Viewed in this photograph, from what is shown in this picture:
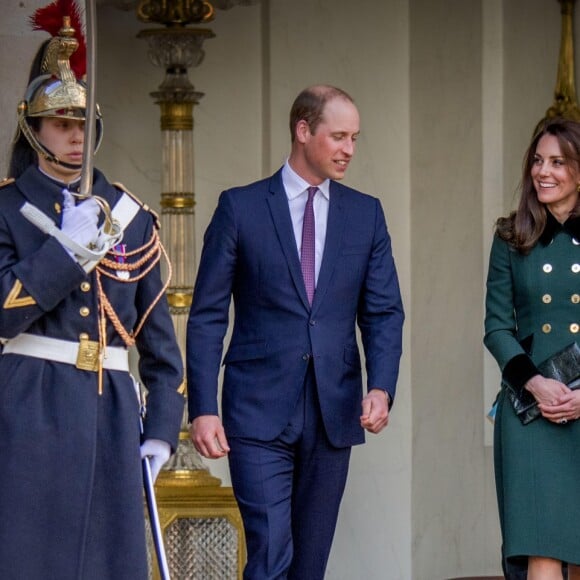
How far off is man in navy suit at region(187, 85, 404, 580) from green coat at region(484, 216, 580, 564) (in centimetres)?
47

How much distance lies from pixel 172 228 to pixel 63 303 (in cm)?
274

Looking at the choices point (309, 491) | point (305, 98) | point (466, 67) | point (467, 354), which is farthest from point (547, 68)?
point (309, 491)

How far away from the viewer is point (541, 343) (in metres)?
7.87

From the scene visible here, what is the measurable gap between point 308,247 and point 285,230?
0.31ft

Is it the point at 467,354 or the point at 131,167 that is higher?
the point at 131,167

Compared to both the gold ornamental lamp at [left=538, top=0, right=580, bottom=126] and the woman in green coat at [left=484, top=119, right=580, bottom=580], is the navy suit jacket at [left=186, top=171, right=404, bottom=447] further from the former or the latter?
the gold ornamental lamp at [left=538, top=0, right=580, bottom=126]

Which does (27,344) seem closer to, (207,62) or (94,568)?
(94,568)

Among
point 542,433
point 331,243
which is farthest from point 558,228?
point 331,243

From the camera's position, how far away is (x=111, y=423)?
649 centimetres

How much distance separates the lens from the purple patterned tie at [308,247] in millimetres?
7609

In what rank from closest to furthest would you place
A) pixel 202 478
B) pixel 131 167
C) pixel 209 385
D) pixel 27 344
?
pixel 27 344
pixel 209 385
pixel 202 478
pixel 131 167

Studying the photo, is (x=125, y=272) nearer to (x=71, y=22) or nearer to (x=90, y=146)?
(x=90, y=146)

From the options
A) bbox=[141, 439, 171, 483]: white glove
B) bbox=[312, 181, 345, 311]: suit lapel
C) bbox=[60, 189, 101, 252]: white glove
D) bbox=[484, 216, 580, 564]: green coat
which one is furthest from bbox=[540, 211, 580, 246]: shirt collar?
bbox=[60, 189, 101, 252]: white glove

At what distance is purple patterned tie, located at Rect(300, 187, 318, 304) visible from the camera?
7.61 metres
